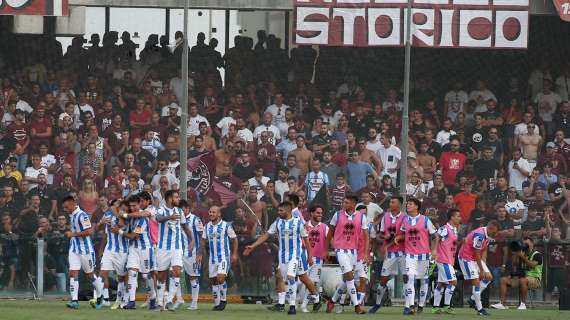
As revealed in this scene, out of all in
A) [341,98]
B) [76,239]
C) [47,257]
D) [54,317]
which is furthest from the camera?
[341,98]

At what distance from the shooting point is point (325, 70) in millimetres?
33406

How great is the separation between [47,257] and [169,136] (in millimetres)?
4267

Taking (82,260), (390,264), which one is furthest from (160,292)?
(390,264)

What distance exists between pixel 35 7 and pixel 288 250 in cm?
1046

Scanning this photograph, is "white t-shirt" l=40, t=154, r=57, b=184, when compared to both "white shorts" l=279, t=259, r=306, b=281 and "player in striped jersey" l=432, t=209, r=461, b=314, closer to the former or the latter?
"white shorts" l=279, t=259, r=306, b=281

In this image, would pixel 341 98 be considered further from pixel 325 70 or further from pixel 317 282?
pixel 317 282

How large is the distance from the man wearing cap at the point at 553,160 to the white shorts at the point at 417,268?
7.83 metres

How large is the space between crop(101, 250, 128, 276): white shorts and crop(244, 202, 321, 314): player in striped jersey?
A: 7.82 feet

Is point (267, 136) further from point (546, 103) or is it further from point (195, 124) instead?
point (546, 103)

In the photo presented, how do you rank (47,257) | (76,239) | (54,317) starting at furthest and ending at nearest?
(47,257) → (76,239) → (54,317)

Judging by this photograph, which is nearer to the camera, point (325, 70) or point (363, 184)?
point (363, 184)

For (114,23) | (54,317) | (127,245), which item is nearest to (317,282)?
(127,245)

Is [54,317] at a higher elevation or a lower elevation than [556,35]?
lower

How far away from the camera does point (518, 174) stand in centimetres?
3139
